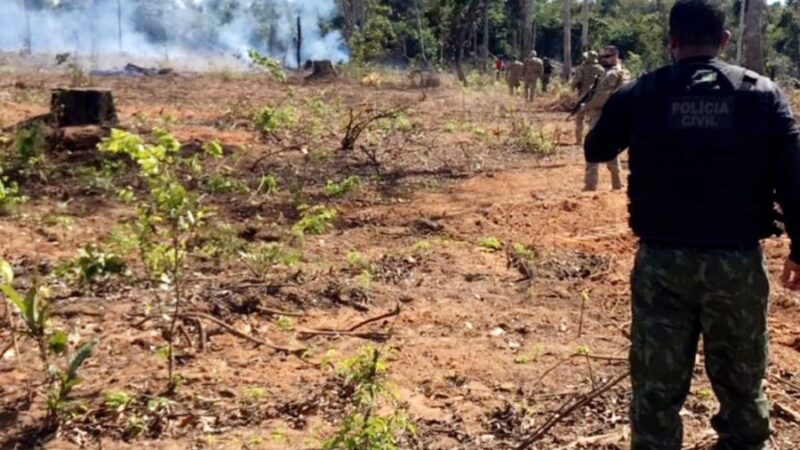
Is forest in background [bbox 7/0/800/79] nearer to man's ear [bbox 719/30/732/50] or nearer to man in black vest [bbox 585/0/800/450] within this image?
man's ear [bbox 719/30/732/50]

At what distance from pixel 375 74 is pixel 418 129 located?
549 inches

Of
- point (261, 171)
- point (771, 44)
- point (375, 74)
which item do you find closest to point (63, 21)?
point (375, 74)

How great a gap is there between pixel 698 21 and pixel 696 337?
0.99 m

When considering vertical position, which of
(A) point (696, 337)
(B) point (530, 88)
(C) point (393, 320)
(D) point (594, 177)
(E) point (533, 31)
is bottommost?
(C) point (393, 320)

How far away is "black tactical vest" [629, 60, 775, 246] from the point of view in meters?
2.66

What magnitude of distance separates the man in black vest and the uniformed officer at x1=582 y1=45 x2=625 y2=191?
239 inches

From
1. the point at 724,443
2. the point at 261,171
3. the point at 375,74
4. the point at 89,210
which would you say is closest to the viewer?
the point at 724,443

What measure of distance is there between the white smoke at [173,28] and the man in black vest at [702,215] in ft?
138

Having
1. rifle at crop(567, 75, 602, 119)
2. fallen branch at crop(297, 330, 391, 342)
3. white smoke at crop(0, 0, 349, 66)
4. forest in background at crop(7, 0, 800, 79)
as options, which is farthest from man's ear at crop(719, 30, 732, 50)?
white smoke at crop(0, 0, 349, 66)

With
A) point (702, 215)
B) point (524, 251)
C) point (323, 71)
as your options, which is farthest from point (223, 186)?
point (323, 71)

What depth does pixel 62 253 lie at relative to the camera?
6.10 m

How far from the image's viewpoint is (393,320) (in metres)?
4.90

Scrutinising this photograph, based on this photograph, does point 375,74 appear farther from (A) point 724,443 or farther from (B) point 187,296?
(A) point 724,443

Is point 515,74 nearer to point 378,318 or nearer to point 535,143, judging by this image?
point 535,143
